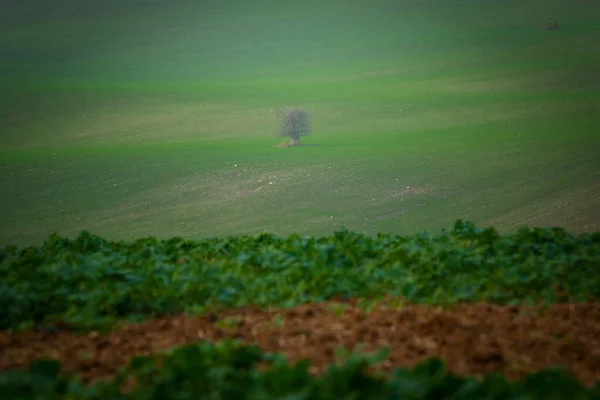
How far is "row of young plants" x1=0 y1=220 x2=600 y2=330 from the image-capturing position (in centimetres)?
673

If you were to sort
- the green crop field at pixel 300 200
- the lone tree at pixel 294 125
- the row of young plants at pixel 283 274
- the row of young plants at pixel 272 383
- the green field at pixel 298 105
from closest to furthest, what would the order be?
the row of young plants at pixel 272 383, the green crop field at pixel 300 200, the row of young plants at pixel 283 274, the green field at pixel 298 105, the lone tree at pixel 294 125

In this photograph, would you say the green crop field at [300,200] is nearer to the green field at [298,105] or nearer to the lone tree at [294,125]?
the green field at [298,105]

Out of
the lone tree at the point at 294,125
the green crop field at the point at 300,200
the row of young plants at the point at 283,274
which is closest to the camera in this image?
the green crop field at the point at 300,200

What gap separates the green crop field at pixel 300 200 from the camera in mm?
5043

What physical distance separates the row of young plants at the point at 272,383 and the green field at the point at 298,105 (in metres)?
18.0

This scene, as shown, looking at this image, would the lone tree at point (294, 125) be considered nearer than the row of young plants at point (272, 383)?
No

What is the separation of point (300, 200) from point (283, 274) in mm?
17528

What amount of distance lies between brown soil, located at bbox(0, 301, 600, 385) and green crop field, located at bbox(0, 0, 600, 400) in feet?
0.09

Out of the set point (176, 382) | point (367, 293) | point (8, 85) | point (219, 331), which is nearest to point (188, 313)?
point (219, 331)

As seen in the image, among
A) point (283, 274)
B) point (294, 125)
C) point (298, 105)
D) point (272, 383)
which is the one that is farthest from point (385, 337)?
point (298, 105)

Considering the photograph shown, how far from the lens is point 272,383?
425cm

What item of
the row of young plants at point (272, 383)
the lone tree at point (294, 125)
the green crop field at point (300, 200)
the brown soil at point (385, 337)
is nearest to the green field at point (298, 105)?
the green crop field at point (300, 200)

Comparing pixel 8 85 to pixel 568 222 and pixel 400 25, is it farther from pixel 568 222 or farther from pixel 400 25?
pixel 568 222

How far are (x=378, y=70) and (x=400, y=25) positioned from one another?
100.0 inches
